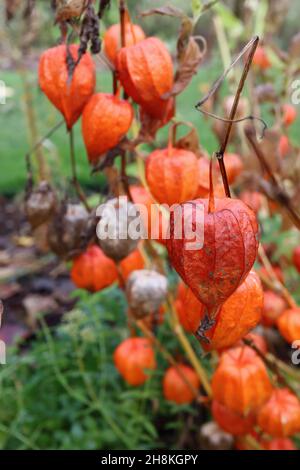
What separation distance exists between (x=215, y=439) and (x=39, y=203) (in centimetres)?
55

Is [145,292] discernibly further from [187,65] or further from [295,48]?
[295,48]

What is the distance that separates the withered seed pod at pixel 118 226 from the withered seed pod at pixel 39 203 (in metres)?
0.17

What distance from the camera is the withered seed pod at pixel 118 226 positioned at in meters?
0.85

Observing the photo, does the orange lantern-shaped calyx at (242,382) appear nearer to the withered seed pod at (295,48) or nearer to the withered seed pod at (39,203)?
the withered seed pod at (39,203)

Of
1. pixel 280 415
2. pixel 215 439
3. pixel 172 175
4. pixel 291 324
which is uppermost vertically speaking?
pixel 172 175

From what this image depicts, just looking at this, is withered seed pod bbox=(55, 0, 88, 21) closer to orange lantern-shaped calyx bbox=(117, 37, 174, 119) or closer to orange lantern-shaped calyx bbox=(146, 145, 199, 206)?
orange lantern-shaped calyx bbox=(117, 37, 174, 119)

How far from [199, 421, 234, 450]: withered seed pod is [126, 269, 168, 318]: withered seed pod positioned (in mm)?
346

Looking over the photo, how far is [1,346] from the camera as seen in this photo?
125 cm

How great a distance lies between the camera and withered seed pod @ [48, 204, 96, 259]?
102cm

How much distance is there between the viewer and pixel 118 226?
33.7 inches

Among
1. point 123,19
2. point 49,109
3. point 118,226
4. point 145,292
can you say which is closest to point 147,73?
→ point 123,19

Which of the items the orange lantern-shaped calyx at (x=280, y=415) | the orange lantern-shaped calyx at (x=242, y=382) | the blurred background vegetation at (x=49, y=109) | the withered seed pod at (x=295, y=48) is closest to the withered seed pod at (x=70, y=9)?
the orange lantern-shaped calyx at (x=242, y=382)

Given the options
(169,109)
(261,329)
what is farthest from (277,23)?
(169,109)
